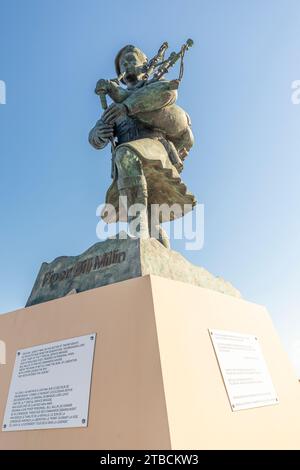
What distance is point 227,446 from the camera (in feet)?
5.24

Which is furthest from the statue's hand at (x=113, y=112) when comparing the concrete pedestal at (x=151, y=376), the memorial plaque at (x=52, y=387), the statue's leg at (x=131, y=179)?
the memorial plaque at (x=52, y=387)

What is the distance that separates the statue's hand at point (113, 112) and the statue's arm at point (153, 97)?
0.07 metres

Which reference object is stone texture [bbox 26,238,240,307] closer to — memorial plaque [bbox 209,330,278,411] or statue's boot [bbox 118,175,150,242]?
statue's boot [bbox 118,175,150,242]

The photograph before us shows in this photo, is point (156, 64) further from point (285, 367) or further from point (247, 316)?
point (285, 367)

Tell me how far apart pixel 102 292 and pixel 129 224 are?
2.68 ft

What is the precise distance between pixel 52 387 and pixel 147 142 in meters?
2.20

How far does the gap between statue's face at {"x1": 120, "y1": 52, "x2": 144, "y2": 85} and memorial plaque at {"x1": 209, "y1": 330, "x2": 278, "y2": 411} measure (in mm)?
2944

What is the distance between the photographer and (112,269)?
2.30 m

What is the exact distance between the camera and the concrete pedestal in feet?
4.95

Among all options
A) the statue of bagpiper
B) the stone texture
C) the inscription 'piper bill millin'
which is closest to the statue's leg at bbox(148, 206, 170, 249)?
the statue of bagpiper

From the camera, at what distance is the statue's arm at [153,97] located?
122 inches

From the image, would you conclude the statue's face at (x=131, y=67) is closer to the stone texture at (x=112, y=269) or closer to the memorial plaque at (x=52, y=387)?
the stone texture at (x=112, y=269)
